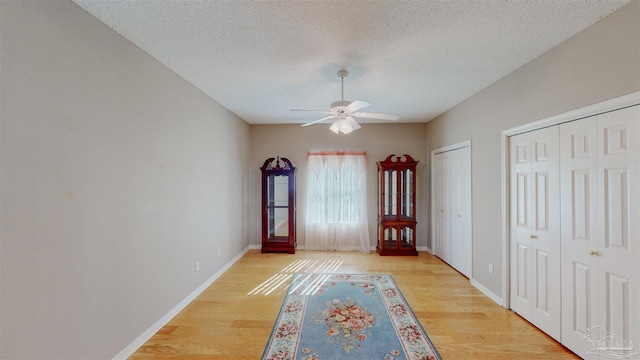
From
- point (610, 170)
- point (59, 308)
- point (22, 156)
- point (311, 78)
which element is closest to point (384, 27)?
point (311, 78)

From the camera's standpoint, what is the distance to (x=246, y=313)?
2.83 metres

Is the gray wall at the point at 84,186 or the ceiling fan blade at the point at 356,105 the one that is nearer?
the gray wall at the point at 84,186

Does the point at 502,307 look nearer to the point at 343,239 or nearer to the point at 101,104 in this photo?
the point at 343,239

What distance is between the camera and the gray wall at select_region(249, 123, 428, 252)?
5289mm

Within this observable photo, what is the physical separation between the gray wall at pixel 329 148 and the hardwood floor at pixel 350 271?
1.26m

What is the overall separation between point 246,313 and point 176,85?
2.56m

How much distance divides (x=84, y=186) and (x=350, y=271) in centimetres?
342

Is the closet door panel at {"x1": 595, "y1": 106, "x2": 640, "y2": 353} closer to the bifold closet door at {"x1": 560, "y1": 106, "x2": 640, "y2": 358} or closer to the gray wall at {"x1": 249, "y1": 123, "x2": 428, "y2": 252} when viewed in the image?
the bifold closet door at {"x1": 560, "y1": 106, "x2": 640, "y2": 358}

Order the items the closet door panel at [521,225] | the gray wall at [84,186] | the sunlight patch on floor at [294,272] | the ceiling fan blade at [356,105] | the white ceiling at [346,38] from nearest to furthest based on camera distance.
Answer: the gray wall at [84,186] → the white ceiling at [346,38] → the ceiling fan blade at [356,105] → the closet door panel at [521,225] → the sunlight patch on floor at [294,272]

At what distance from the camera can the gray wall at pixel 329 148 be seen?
208 inches

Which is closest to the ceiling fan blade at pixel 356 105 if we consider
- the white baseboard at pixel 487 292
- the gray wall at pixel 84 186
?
the gray wall at pixel 84 186

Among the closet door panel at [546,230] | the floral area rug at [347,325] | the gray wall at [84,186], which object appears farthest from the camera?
the closet door panel at [546,230]

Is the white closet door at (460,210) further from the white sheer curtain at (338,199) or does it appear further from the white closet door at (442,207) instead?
the white sheer curtain at (338,199)

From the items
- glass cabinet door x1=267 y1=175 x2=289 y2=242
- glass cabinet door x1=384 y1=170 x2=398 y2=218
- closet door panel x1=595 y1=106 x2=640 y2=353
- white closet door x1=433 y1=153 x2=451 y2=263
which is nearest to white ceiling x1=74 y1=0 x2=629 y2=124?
closet door panel x1=595 y1=106 x2=640 y2=353
